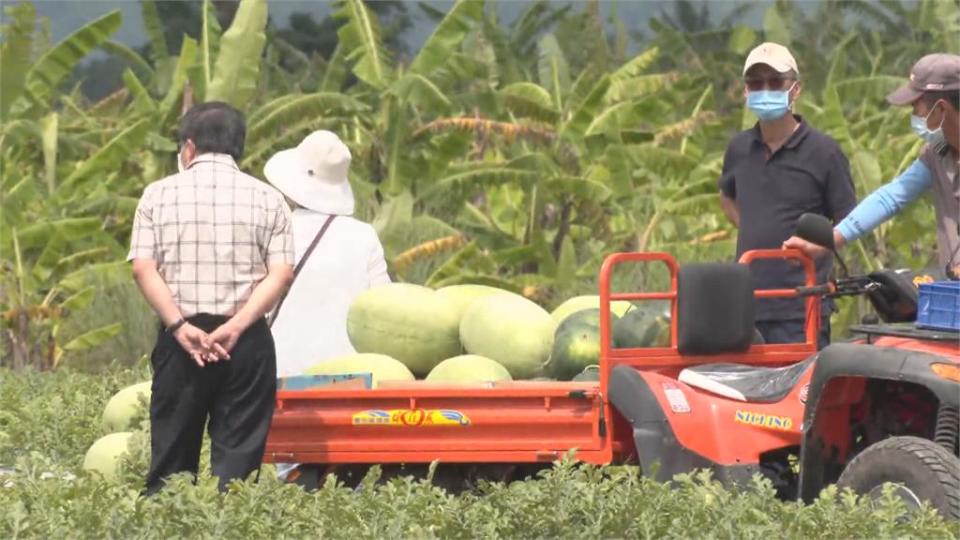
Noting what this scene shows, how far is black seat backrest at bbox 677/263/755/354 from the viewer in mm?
7559

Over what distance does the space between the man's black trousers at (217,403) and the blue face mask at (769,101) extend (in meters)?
2.51

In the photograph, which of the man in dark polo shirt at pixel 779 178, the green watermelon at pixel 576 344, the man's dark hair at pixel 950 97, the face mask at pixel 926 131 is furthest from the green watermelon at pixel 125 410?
the man's dark hair at pixel 950 97

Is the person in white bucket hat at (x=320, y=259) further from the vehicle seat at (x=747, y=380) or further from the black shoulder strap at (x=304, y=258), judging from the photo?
the vehicle seat at (x=747, y=380)

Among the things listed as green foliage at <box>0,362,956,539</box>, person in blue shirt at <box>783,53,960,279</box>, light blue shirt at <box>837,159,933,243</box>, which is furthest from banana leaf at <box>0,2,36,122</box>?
light blue shirt at <box>837,159,933,243</box>

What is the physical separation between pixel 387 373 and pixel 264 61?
13.5 meters

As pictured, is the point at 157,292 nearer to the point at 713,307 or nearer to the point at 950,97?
the point at 713,307

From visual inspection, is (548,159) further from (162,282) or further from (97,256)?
(162,282)

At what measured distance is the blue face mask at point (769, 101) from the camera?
870 centimetres

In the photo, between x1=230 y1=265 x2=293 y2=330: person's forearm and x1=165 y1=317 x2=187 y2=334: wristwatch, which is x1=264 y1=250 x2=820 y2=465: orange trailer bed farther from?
x1=165 y1=317 x2=187 y2=334: wristwatch

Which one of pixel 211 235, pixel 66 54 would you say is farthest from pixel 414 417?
pixel 66 54

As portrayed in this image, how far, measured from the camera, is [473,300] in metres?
8.89

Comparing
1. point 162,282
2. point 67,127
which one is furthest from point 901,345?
point 67,127

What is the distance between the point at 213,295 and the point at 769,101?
8.99ft

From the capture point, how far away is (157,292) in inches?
290
